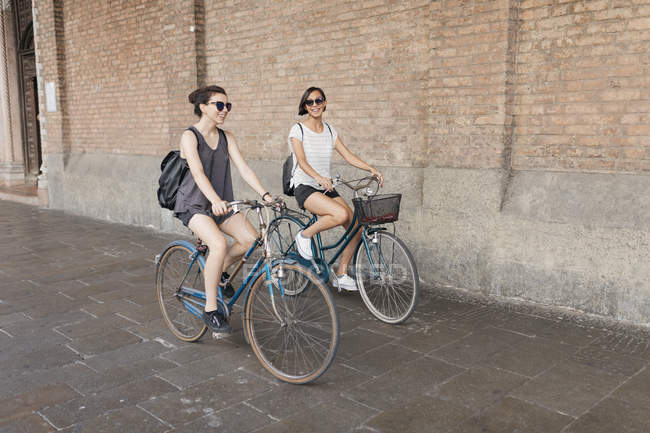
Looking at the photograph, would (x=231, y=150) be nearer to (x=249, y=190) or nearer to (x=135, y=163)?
(x=249, y=190)

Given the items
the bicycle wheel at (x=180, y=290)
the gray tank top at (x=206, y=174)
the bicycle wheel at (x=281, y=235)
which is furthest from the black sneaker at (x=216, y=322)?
the gray tank top at (x=206, y=174)

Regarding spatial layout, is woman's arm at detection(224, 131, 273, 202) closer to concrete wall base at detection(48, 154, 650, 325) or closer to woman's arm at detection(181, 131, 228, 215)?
woman's arm at detection(181, 131, 228, 215)

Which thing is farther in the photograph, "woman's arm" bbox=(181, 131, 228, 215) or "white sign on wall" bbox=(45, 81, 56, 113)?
"white sign on wall" bbox=(45, 81, 56, 113)

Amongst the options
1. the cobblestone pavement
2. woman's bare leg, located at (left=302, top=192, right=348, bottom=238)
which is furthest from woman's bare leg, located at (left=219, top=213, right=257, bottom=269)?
woman's bare leg, located at (left=302, top=192, right=348, bottom=238)

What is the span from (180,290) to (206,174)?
0.97 m

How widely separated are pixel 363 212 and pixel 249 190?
12.3ft

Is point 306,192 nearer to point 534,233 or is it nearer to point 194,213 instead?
point 194,213

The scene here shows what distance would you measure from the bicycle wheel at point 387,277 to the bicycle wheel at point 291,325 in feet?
3.64

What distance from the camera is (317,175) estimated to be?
4633mm

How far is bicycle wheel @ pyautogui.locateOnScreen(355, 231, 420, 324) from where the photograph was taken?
4555 millimetres

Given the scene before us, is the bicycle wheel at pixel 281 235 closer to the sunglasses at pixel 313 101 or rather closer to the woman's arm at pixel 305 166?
the woman's arm at pixel 305 166

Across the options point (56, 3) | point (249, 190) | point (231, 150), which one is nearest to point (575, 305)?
point (231, 150)

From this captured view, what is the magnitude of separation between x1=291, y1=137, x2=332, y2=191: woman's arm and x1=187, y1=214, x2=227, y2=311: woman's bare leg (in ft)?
3.22

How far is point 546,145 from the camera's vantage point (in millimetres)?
5156
